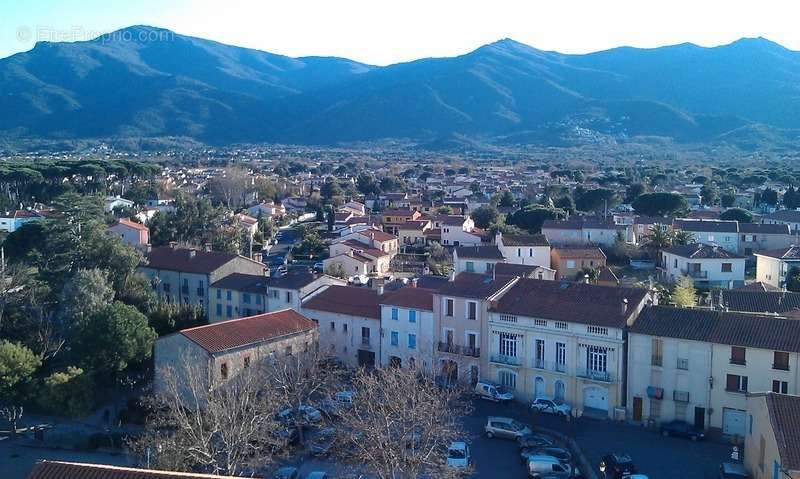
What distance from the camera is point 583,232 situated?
63469 millimetres

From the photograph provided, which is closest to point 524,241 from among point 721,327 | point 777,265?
point 777,265

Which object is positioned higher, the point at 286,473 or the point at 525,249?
the point at 525,249

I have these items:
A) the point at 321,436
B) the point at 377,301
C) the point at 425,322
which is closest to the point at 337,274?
the point at 377,301

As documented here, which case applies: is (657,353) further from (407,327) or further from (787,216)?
(787,216)

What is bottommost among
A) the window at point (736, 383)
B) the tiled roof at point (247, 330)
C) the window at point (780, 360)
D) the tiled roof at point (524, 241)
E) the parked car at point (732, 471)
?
the parked car at point (732, 471)

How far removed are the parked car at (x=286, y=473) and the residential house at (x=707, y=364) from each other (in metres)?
11.6

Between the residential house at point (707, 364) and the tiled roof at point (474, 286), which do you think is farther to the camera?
the tiled roof at point (474, 286)

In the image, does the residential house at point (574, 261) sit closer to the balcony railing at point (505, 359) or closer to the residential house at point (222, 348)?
the balcony railing at point (505, 359)

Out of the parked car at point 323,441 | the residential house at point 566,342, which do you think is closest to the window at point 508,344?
the residential house at point 566,342

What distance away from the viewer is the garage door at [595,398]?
90.7 feet

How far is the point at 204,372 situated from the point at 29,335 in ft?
35.8

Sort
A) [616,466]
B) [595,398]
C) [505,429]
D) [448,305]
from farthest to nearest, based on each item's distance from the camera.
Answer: [448,305]
[595,398]
[505,429]
[616,466]

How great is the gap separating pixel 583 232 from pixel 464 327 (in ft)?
115

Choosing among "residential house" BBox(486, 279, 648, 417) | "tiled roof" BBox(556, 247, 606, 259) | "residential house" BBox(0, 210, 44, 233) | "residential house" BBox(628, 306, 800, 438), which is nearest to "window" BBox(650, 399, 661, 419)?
"residential house" BBox(628, 306, 800, 438)
